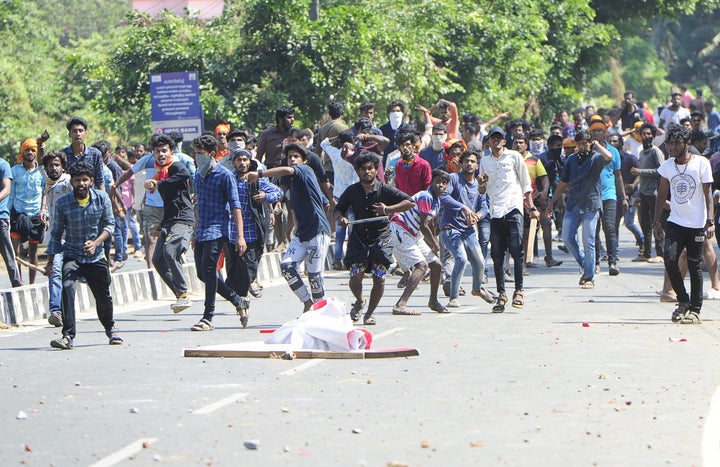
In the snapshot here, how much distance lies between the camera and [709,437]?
787 cm

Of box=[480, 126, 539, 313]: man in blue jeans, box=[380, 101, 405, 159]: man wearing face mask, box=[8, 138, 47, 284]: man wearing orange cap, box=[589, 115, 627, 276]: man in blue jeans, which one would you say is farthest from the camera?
box=[380, 101, 405, 159]: man wearing face mask

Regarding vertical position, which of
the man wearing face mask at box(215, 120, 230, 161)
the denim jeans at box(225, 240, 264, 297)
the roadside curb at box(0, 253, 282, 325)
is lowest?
the roadside curb at box(0, 253, 282, 325)

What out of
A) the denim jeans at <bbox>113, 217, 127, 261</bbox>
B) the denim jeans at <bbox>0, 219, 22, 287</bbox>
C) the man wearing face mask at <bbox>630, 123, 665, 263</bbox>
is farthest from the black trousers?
the man wearing face mask at <bbox>630, 123, 665, 263</bbox>

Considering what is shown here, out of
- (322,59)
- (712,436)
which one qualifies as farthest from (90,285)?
(322,59)

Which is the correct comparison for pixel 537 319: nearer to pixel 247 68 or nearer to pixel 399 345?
pixel 399 345

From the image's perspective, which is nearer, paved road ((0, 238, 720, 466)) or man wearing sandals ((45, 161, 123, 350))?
paved road ((0, 238, 720, 466))

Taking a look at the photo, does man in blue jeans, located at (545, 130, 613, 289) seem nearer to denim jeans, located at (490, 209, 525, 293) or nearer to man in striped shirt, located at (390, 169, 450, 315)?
denim jeans, located at (490, 209, 525, 293)

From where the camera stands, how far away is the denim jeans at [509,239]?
586 inches

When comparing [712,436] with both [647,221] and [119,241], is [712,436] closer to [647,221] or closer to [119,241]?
[647,221]

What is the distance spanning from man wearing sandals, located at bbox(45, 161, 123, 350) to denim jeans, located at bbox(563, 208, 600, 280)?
6.81 meters

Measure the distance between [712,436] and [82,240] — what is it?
6.17 metres

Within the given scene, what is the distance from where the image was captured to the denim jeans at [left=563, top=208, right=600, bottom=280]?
17156mm

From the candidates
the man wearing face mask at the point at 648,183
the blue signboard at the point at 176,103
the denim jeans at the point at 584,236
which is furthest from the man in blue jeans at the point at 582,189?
the blue signboard at the point at 176,103

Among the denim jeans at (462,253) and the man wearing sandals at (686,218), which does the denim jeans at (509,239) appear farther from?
the man wearing sandals at (686,218)
